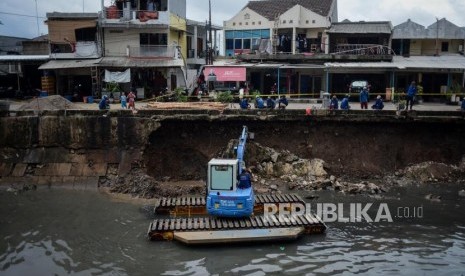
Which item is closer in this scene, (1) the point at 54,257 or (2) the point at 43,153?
(1) the point at 54,257

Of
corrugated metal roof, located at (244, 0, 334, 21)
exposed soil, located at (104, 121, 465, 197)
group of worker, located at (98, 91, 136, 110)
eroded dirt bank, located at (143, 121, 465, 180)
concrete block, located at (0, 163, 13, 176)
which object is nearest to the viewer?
concrete block, located at (0, 163, 13, 176)

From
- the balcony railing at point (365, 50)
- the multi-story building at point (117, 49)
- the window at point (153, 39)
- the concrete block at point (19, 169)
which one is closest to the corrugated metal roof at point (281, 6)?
the balcony railing at point (365, 50)

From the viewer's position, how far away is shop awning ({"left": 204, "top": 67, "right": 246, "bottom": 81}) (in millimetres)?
39219

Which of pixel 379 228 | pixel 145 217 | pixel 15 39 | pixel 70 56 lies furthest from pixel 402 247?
pixel 15 39

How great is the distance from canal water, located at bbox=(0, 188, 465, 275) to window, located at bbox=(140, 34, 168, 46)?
2154cm

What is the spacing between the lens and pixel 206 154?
28891 millimetres

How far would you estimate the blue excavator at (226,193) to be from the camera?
1861 centimetres

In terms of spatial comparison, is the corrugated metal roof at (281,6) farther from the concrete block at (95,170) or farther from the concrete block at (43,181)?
the concrete block at (43,181)

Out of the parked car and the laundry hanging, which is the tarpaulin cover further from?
the parked car

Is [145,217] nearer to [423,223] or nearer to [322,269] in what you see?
[322,269]

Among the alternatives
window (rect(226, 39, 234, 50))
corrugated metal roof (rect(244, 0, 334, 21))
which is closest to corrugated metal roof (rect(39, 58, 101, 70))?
window (rect(226, 39, 234, 50))

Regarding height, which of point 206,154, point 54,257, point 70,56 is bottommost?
point 54,257

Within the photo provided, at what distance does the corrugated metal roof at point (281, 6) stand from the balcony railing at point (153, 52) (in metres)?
12.2

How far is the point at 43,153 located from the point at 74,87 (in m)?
14.2
